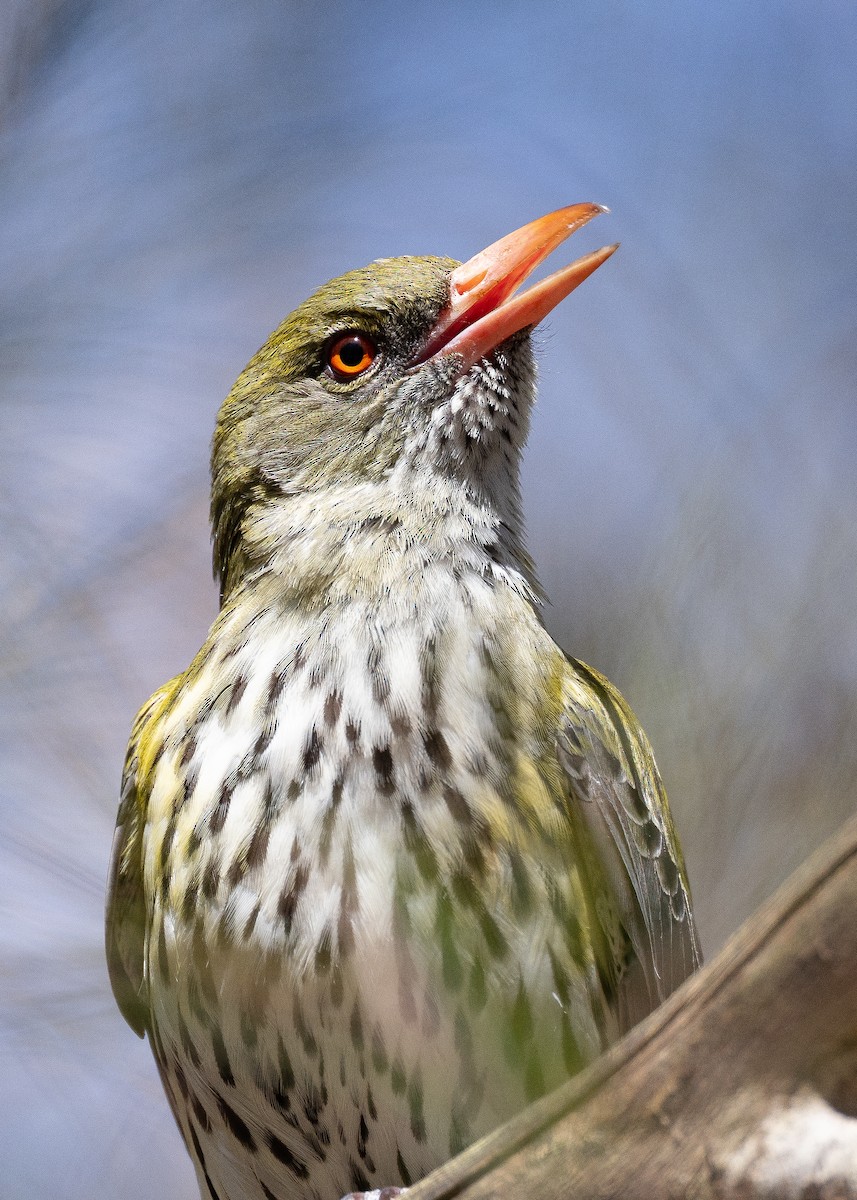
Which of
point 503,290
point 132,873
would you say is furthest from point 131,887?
point 503,290

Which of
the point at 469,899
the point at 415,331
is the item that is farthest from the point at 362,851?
the point at 415,331

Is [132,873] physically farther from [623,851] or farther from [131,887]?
[623,851]

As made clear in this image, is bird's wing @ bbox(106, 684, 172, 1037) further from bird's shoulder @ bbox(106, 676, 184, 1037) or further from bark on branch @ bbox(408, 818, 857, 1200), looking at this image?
bark on branch @ bbox(408, 818, 857, 1200)

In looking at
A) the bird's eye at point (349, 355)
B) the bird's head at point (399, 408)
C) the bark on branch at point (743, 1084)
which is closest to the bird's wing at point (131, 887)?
the bird's head at point (399, 408)

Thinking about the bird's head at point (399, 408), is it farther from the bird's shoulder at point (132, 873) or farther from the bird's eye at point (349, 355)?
the bird's shoulder at point (132, 873)

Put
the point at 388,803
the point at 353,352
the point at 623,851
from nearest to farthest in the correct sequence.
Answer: the point at 388,803 → the point at 623,851 → the point at 353,352

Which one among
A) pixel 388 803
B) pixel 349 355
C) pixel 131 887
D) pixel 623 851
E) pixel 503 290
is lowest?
pixel 131 887

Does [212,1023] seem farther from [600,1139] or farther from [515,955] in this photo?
[600,1139]
